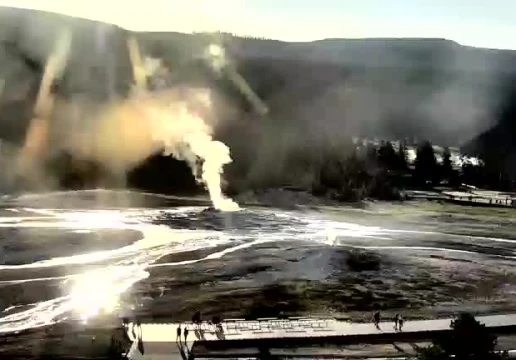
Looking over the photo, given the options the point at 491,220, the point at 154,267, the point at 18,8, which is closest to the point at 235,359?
the point at 154,267

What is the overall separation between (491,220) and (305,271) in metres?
9.93

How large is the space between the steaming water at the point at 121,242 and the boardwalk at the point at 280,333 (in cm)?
215

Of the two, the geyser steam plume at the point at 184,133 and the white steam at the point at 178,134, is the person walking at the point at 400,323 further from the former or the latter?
the white steam at the point at 178,134

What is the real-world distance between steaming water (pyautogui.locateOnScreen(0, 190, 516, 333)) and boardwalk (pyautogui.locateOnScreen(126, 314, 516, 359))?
7.05ft

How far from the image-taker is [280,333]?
14086 millimetres

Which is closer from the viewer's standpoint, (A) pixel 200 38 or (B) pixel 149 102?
(B) pixel 149 102

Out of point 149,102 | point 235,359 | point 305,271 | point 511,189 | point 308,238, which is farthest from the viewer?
point 511,189

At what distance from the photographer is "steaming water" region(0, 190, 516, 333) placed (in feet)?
50.4

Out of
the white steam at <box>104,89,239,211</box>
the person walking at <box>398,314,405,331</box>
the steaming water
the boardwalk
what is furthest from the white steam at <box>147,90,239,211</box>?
the person walking at <box>398,314,405,331</box>

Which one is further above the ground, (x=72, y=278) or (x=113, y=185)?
(x=113, y=185)

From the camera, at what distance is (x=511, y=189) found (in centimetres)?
2738

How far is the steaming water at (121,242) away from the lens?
15.4 meters

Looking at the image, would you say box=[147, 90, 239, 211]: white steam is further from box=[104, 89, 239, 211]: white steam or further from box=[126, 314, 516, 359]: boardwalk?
box=[126, 314, 516, 359]: boardwalk

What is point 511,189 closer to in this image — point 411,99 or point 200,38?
point 411,99
